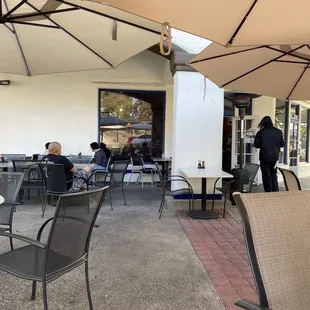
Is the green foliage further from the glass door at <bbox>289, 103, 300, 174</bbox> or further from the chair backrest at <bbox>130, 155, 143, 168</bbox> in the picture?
the glass door at <bbox>289, 103, 300, 174</bbox>

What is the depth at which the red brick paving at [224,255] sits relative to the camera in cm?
263

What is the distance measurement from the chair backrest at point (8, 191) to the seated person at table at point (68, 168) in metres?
1.72

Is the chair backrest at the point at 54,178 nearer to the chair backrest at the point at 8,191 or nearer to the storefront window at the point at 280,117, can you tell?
the chair backrest at the point at 8,191

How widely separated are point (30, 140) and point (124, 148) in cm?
242

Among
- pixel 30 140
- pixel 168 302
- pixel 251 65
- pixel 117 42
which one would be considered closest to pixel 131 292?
pixel 168 302

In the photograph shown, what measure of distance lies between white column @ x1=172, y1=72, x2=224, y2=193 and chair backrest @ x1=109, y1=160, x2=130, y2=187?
3.09 ft

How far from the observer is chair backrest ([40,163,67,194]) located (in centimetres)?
450

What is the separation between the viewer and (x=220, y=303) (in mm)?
2434

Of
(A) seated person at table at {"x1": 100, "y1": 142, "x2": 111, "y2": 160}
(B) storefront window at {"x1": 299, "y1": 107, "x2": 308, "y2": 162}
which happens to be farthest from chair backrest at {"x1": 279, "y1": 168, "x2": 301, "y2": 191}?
(B) storefront window at {"x1": 299, "y1": 107, "x2": 308, "y2": 162}

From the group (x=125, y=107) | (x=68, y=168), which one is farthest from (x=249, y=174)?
(x=125, y=107)

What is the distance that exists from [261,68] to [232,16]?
182cm

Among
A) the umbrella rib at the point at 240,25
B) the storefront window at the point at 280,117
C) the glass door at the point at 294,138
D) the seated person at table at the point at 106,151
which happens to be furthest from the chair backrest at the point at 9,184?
the glass door at the point at 294,138

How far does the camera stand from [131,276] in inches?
113

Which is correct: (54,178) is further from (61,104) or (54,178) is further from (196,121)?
(61,104)
